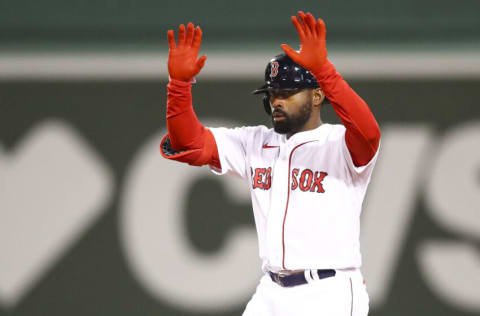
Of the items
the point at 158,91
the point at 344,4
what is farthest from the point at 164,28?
the point at 344,4

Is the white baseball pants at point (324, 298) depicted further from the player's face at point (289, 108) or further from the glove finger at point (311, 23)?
the glove finger at point (311, 23)

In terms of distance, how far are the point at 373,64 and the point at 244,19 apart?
92 cm

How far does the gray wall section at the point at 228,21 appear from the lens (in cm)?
441

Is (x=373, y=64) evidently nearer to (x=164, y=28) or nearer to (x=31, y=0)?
Result: (x=164, y=28)

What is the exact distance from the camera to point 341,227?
240 centimetres

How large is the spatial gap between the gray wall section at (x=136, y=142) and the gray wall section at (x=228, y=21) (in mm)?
313

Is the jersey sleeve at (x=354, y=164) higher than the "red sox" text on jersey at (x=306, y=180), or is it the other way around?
the jersey sleeve at (x=354, y=164)

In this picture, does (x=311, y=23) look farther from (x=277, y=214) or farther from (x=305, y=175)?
(x=277, y=214)

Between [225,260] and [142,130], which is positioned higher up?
[142,130]

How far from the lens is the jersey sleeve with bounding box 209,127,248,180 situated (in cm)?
269

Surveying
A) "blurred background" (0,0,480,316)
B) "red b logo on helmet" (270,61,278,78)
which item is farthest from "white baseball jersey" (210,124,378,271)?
"blurred background" (0,0,480,316)

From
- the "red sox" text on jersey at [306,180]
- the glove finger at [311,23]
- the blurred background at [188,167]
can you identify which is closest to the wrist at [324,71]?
the glove finger at [311,23]

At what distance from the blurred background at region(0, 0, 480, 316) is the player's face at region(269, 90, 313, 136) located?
1.87 m

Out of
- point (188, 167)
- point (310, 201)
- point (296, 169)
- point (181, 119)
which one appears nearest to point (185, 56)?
point (181, 119)
